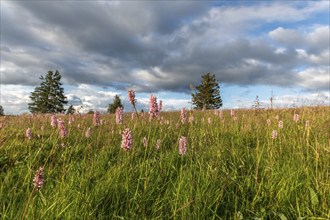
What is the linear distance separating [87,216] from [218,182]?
66.4 inches

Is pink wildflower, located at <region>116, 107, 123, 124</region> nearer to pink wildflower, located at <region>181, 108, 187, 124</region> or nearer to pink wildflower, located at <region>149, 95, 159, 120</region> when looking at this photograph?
pink wildflower, located at <region>149, 95, 159, 120</region>

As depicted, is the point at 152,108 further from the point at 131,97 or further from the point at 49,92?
the point at 49,92

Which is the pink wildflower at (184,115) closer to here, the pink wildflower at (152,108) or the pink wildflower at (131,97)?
the pink wildflower at (152,108)

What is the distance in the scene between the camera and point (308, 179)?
12.6 ft

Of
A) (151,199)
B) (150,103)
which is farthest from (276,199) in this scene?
(150,103)

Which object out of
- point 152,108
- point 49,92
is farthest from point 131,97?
point 49,92

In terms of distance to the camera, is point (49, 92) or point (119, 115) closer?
point (119, 115)

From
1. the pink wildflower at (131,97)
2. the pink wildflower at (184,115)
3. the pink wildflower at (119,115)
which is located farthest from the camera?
the pink wildflower at (184,115)

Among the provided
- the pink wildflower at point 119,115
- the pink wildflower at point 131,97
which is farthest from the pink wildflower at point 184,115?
the pink wildflower at point 131,97

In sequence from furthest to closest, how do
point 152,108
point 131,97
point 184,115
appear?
1. point 184,115
2. point 152,108
3. point 131,97

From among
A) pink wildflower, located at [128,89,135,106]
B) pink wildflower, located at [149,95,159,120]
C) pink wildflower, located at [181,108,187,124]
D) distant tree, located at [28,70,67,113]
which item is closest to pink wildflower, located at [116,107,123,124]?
pink wildflower, located at [149,95,159,120]

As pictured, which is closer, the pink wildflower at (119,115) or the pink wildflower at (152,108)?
the pink wildflower at (152,108)

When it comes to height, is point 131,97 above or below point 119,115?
above

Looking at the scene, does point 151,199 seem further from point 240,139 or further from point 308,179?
point 240,139
